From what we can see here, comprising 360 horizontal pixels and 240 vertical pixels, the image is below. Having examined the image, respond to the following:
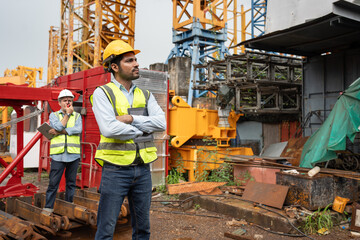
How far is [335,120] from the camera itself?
7457mm

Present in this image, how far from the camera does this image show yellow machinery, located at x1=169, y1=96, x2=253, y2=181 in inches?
382

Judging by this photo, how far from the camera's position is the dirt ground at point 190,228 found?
17.5ft

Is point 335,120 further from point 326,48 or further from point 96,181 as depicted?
point 96,181

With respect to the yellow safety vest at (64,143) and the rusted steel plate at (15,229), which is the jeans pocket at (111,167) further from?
the yellow safety vest at (64,143)

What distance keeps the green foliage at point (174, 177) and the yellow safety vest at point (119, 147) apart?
20.3 ft

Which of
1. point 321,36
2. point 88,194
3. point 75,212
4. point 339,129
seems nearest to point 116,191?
point 75,212

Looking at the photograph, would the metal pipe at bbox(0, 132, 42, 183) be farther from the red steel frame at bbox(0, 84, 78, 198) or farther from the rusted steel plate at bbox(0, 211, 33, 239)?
the rusted steel plate at bbox(0, 211, 33, 239)

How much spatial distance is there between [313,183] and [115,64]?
4502 millimetres

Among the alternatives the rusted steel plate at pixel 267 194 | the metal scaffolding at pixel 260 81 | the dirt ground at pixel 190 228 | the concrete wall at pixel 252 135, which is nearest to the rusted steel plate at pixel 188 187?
the dirt ground at pixel 190 228

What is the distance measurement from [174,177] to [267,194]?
11.4 feet

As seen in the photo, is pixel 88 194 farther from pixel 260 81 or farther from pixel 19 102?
pixel 260 81

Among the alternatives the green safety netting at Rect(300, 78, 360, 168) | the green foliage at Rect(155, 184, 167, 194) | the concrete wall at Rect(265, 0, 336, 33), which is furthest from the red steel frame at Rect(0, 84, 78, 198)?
the concrete wall at Rect(265, 0, 336, 33)

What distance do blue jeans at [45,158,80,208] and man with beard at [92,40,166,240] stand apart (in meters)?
2.54

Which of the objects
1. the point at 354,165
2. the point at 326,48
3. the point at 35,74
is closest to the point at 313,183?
the point at 354,165
